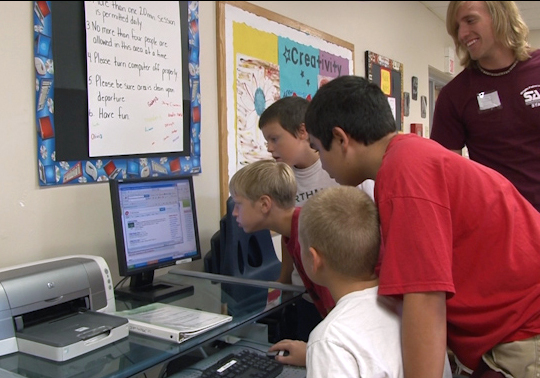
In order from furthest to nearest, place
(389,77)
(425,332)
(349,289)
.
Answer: (389,77) → (349,289) → (425,332)

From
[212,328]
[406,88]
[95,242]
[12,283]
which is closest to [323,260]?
[212,328]

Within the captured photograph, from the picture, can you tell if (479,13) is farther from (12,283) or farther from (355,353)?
(12,283)

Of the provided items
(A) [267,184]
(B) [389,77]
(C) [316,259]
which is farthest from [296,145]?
(B) [389,77]

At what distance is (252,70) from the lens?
7.85 feet

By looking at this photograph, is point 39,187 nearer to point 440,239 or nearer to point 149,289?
point 149,289

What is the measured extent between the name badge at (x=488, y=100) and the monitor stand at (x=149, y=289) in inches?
44.5

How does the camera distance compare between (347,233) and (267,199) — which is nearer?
(347,233)

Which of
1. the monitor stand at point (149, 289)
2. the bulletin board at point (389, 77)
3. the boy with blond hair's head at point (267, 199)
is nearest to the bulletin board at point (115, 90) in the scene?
the monitor stand at point (149, 289)

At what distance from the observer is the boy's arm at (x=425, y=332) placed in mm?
859

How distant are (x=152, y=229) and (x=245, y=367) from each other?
22.5 inches

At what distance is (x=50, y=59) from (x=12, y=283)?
717mm

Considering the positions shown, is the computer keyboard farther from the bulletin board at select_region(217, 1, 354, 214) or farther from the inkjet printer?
the bulletin board at select_region(217, 1, 354, 214)

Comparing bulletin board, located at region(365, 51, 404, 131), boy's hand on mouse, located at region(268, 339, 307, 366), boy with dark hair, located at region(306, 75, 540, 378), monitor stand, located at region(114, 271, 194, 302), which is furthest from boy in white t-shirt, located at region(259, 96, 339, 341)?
bulletin board, located at region(365, 51, 404, 131)

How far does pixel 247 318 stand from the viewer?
1.32 meters
